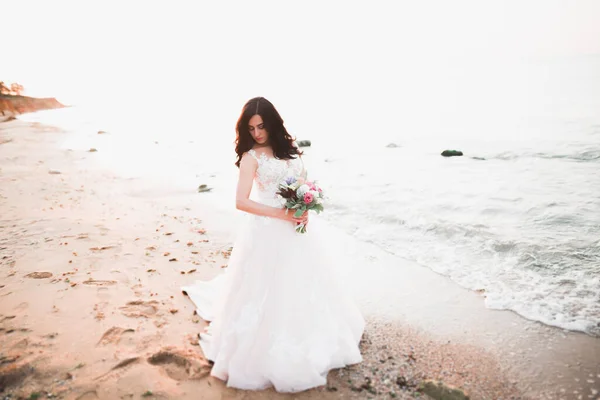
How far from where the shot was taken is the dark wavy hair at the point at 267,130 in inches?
134

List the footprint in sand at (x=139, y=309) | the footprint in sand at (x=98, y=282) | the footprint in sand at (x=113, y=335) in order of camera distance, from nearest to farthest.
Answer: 1. the footprint in sand at (x=113, y=335)
2. the footprint in sand at (x=139, y=309)
3. the footprint in sand at (x=98, y=282)

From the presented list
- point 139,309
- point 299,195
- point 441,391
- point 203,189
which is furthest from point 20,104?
point 441,391

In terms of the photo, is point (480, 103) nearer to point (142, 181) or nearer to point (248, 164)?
point (142, 181)

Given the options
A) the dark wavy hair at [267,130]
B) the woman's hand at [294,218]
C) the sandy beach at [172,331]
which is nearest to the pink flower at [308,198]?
the woman's hand at [294,218]

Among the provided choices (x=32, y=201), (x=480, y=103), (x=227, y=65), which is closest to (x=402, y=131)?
(x=480, y=103)

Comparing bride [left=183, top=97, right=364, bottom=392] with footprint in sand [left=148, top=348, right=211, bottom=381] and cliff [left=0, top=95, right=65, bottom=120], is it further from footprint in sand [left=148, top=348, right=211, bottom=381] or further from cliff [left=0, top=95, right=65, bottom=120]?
cliff [left=0, top=95, right=65, bottom=120]

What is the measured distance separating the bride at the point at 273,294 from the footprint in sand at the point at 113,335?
3.03 feet

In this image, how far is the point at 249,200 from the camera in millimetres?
3453

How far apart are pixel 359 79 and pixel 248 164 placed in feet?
221

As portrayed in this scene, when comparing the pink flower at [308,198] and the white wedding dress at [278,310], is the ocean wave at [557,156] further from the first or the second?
the pink flower at [308,198]

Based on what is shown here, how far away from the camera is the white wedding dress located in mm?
3209

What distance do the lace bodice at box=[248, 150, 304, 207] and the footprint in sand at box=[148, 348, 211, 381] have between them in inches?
68.0

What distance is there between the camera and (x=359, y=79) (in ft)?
217

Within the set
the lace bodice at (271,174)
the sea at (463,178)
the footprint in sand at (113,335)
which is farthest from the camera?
the sea at (463,178)
